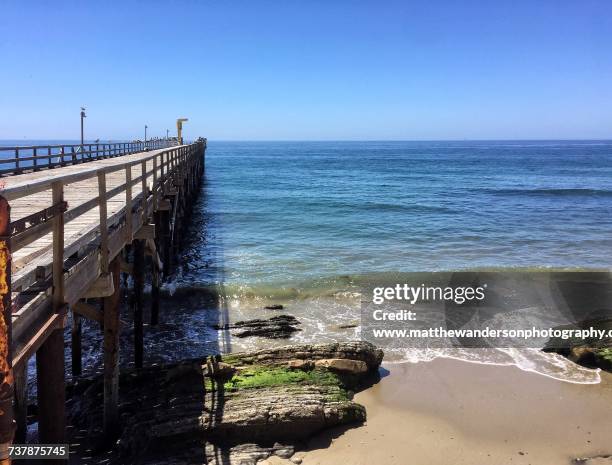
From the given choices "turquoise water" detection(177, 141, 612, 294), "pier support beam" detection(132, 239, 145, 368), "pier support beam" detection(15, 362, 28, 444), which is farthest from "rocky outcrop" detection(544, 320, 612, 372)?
"pier support beam" detection(15, 362, 28, 444)

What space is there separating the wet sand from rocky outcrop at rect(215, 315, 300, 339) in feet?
10.5

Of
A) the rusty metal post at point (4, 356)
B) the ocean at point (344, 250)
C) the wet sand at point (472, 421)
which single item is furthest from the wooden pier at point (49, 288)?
the ocean at point (344, 250)

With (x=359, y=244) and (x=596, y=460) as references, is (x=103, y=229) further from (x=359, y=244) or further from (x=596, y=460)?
(x=359, y=244)

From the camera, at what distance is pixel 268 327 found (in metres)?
12.7

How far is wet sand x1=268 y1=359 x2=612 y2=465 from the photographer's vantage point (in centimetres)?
716

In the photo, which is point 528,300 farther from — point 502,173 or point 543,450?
point 502,173

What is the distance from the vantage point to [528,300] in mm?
14516

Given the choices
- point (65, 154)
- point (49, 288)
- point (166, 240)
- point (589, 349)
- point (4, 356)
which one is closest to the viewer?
point (4, 356)

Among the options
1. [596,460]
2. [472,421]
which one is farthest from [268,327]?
[596,460]

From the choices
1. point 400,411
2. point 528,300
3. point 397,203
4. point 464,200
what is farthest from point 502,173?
point 400,411

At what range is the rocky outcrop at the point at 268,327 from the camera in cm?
1226

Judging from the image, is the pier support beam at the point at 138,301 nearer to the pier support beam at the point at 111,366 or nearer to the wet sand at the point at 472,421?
the pier support beam at the point at 111,366

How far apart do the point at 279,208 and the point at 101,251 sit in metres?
30.4

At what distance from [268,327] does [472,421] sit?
5854mm
